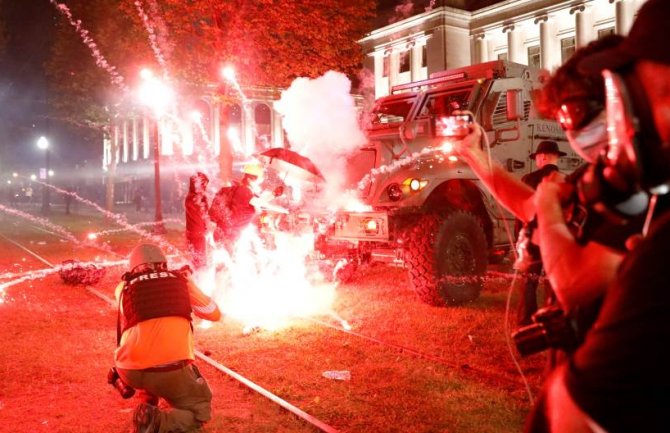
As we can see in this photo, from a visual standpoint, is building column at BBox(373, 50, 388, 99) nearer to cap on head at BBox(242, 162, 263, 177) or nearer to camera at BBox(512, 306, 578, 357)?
cap on head at BBox(242, 162, 263, 177)

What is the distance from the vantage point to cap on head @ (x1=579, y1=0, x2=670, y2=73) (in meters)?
1.38

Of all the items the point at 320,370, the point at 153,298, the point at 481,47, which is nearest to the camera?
the point at 153,298

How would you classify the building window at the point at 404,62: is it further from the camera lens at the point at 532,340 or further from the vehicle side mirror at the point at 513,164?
the camera lens at the point at 532,340

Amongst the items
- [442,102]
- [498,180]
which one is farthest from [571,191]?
[442,102]

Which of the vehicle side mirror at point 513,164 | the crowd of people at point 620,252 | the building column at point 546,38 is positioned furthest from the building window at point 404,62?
the crowd of people at point 620,252

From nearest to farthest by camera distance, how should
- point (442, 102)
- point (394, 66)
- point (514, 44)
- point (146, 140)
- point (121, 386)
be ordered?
point (121, 386)
point (442, 102)
point (514, 44)
point (394, 66)
point (146, 140)

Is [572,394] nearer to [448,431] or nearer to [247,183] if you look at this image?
[448,431]

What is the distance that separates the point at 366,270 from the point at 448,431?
25.6 feet

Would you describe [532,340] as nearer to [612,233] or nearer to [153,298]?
[612,233]

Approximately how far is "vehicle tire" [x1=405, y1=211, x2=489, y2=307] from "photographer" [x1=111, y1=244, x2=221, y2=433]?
164 inches

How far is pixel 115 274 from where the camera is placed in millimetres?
13312

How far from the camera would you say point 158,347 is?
453cm

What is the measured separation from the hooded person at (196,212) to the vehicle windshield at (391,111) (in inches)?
118

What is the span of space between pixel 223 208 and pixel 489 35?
1298 inches
